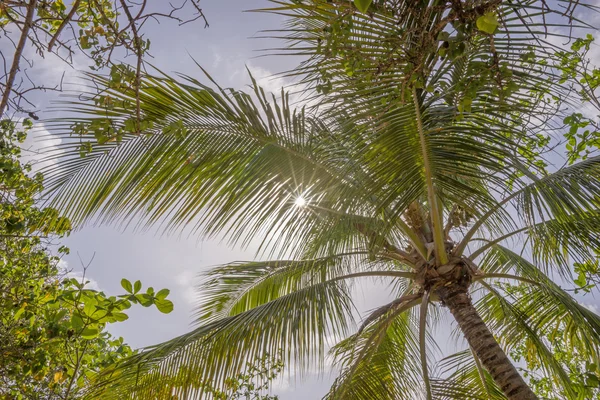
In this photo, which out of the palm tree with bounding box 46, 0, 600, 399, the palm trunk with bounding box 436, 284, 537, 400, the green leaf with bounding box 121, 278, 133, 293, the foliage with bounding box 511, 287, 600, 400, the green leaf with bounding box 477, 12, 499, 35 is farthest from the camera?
the foliage with bounding box 511, 287, 600, 400

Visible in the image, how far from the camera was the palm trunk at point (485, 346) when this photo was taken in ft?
10.0

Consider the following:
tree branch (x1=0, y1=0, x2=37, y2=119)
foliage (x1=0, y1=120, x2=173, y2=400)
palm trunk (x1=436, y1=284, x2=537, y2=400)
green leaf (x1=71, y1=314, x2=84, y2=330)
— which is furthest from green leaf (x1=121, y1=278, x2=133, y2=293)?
palm trunk (x1=436, y1=284, x2=537, y2=400)

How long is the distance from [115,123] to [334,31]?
7.06ft

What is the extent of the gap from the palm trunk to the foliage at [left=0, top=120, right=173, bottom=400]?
2404 mm

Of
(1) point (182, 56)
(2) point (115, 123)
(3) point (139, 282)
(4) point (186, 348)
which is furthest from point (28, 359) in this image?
(1) point (182, 56)

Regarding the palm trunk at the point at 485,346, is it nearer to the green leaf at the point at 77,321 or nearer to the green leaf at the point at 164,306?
the green leaf at the point at 164,306

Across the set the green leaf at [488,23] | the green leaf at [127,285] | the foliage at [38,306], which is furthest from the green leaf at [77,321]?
the green leaf at [488,23]

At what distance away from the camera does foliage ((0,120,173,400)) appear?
1738mm

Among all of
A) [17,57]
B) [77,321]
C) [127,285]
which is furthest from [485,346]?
[17,57]

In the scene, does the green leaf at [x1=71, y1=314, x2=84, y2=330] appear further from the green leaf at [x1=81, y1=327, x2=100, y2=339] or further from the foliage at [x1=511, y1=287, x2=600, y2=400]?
the foliage at [x1=511, y1=287, x2=600, y2=400]

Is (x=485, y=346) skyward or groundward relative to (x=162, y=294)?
skyward

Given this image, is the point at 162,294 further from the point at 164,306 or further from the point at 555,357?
the point at 555,357

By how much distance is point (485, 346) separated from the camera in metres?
3.29

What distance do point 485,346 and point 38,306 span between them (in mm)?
2841
